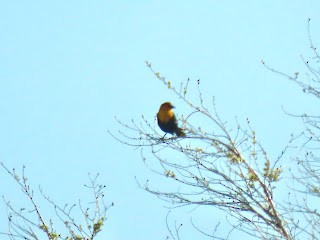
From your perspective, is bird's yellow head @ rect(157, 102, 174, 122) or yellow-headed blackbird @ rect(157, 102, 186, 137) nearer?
yellow-headed blackbird @ rect(157, 102, 186, 137)

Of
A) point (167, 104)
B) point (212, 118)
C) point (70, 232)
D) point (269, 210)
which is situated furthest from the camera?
point (167, 104)

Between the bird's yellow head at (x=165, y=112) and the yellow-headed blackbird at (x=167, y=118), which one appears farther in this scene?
the bird's yellow head at (x=165, y=112)

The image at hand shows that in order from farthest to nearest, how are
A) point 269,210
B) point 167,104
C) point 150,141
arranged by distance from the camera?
1. point 167,104
2. point 150,141
3. point 269,210

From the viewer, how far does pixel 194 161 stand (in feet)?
16.4

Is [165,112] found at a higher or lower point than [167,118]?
higher

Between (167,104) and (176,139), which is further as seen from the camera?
(167,104)

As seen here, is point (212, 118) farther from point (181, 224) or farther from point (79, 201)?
point (79, 201)

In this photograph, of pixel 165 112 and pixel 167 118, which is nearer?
pixel 167 118

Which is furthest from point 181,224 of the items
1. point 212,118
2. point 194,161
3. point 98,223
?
point 98,223

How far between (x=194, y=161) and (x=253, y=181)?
52 cm

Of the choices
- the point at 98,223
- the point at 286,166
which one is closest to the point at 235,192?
the point at 286,166

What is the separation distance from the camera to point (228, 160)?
4863mm

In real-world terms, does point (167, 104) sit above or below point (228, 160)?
above

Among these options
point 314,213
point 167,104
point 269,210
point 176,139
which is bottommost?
point 269,210
